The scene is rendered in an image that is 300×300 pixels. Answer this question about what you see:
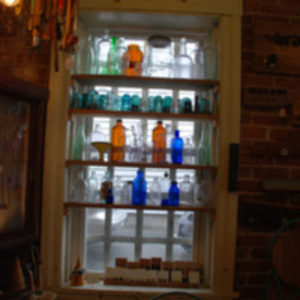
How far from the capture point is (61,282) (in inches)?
75.7

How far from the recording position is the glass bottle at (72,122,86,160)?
81.0 inches

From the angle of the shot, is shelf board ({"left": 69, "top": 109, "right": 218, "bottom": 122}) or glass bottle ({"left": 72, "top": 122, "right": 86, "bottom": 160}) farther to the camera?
glass bottle ({"left": 72, "top": 122, "right": 86, "bottom": 160})

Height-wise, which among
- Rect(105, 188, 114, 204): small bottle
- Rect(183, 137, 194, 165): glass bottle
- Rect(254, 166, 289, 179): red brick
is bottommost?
Rect(105, 188, 114, 204): small bottle

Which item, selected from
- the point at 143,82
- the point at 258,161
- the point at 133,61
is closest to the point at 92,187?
the point at 143,82

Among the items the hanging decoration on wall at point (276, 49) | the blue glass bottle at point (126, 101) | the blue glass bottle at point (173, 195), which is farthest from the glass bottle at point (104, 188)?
the hanging decoration on wall at point (276, 49)

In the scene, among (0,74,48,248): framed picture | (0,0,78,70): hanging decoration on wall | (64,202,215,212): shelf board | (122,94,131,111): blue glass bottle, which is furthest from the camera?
(122,94,131,111): blue glass bottle

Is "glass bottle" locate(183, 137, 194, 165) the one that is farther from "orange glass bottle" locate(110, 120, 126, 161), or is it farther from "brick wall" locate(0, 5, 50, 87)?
"brick wall" locate(0, 5, 50, 87)

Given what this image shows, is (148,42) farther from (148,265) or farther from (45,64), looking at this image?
(148,265)

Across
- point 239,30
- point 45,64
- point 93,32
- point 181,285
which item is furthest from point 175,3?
point 181,285

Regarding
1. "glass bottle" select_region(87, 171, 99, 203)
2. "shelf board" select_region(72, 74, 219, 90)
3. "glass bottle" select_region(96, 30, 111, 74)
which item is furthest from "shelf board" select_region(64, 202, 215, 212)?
"glass bottle" select_region(96, 30, 111, 74)

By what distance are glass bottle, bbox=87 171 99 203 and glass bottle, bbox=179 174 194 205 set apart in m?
0.55

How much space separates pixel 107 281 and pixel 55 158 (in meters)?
0.84

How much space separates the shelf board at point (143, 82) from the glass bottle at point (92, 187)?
609 millimetres

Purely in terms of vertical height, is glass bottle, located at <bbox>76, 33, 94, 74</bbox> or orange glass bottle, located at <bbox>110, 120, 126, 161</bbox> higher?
glass bottle, located at <bbox>76, 33, 94, 74</bbox>
